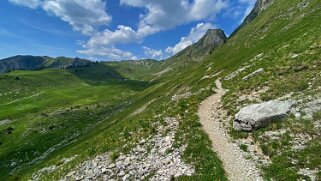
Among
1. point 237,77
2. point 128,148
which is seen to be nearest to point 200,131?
point 128,148

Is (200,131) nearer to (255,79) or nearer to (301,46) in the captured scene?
(255,79)

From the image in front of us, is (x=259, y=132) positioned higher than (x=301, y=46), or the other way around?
(x=301, y=46)

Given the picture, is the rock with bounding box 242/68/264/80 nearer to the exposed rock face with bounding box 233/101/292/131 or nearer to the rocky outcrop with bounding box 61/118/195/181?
the exposed rock face with bounding box 233/101/292/131

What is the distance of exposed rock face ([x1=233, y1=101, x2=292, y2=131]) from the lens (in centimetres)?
3023

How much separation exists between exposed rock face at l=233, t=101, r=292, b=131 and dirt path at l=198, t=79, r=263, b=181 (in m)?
2.07

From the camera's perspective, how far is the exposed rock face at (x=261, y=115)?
30.2m

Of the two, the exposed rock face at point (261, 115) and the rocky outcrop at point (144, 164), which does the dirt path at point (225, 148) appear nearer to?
the exposed rock face at point (261, 115)

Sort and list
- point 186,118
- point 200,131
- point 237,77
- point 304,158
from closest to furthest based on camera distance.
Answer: point 304,158 < point 200,131 < point 186,118 < point 237,77

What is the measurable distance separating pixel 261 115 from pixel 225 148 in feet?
17.2

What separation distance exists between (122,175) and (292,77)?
24.3 m

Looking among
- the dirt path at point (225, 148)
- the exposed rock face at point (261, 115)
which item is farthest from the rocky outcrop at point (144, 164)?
the exposed rock face at point (261, 115)

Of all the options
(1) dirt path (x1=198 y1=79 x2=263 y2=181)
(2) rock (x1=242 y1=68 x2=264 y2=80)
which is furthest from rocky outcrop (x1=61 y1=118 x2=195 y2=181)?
(2) rock (x1=242 y1=68 x2=264 y2=80)

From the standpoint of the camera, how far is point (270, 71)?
145ft

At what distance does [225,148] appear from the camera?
1144 inches
